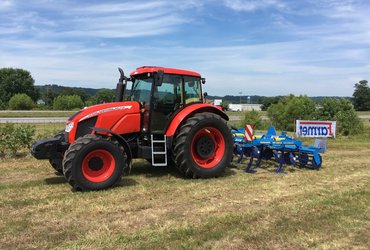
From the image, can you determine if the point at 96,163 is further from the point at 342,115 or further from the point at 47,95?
the point at 47,95

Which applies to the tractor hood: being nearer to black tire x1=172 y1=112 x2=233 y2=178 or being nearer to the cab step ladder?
the cab step ladder

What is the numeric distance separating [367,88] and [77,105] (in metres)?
66.2

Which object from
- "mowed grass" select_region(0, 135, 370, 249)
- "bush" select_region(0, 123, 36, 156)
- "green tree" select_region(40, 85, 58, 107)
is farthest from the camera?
"green tree" select_region(40, 85, 58, 107)

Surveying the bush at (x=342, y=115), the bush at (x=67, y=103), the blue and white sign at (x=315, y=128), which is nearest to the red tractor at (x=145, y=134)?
the blue and white sign at (x=315, y=128)

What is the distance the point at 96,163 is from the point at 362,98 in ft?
299

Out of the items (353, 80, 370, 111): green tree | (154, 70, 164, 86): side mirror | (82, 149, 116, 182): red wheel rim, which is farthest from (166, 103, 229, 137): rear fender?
(353, 80, 370, 111): green tree

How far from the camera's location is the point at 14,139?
10.2m

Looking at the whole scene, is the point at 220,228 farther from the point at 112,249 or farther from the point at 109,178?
the point at 109,178

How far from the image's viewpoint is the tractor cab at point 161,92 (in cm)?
791

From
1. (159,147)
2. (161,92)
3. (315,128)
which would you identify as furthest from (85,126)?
(315,128)

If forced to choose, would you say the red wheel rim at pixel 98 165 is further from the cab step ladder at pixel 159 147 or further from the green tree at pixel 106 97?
the green tree at pixel 106 97

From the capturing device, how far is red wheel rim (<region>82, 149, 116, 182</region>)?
6.84 meters

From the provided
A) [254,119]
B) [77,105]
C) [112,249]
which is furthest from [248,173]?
[77,105]

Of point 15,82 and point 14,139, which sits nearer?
point 14,139
